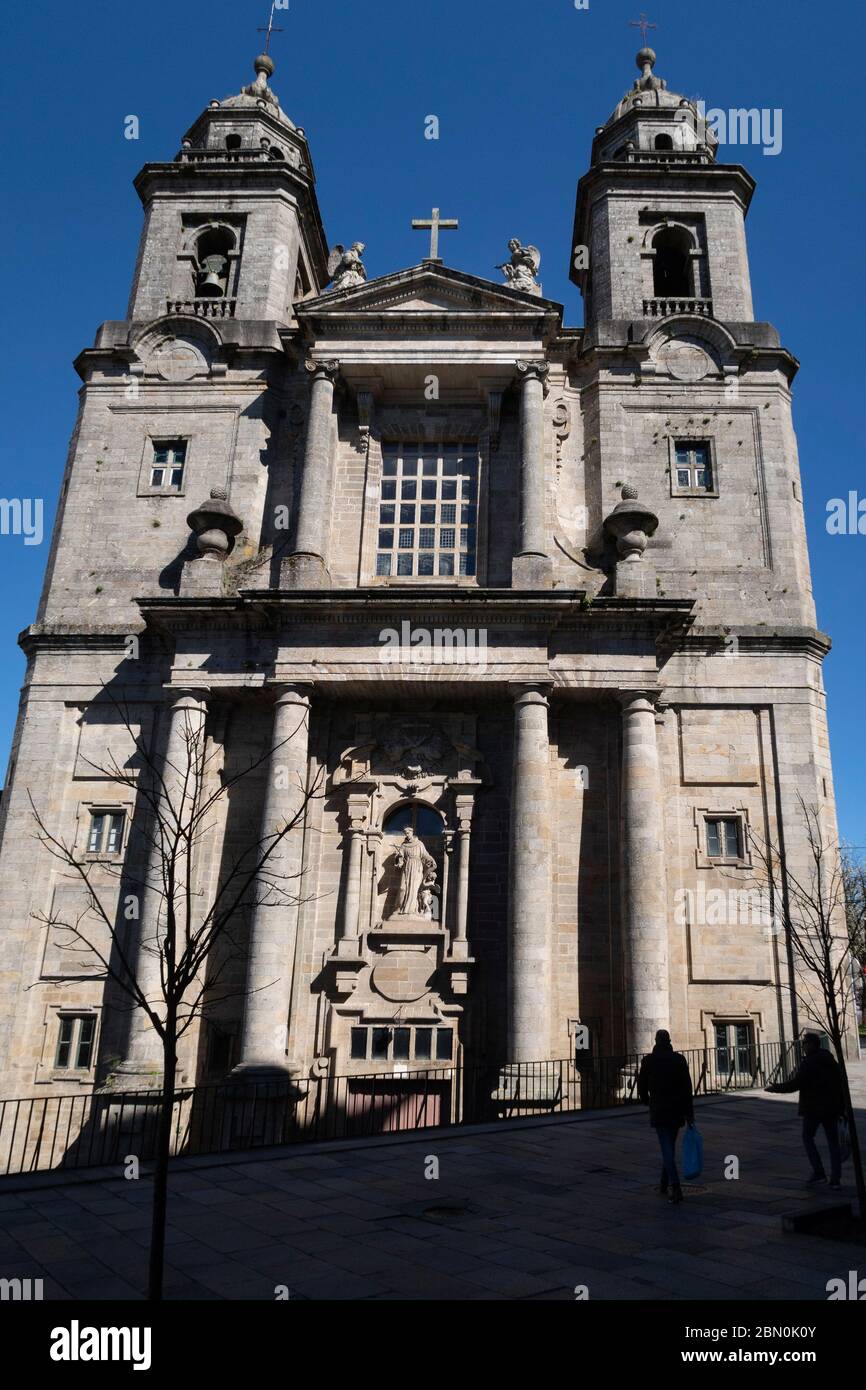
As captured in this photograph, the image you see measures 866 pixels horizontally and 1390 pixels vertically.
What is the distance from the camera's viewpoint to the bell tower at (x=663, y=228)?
25.1 meters

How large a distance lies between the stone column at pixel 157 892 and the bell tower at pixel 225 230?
11839 millimetres

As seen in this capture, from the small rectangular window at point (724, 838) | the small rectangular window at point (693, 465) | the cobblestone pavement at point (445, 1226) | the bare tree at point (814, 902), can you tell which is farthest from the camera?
the small rectangular window at point (693, 465)

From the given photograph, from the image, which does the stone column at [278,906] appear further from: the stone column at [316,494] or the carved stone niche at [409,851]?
the stone column at [316,494]

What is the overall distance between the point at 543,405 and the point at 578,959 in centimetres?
1267

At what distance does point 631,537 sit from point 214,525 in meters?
9.42

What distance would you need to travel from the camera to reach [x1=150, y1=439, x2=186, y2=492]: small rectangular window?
23.3m

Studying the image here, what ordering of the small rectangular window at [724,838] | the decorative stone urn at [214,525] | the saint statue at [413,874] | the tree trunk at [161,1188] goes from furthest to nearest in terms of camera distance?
the decorative stone urn at [214,525], the small rectangular window at [724,838], the saint statue at [413,874], the tree trunk at [161,1188]

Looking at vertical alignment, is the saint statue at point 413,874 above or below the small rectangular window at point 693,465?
below

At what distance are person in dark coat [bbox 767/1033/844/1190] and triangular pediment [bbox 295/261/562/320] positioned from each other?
708 inches

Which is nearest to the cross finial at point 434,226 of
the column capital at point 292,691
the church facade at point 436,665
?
the church facade at point 436,665

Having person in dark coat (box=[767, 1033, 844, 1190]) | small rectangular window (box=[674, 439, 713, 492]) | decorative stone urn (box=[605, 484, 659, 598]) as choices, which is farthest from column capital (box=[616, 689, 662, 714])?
person in dark coat (box=[767, 1033, 844, 1190])

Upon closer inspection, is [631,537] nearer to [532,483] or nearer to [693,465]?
[532,483]

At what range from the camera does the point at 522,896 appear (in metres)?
17.3

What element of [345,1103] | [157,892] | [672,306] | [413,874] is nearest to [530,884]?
[413,874]
